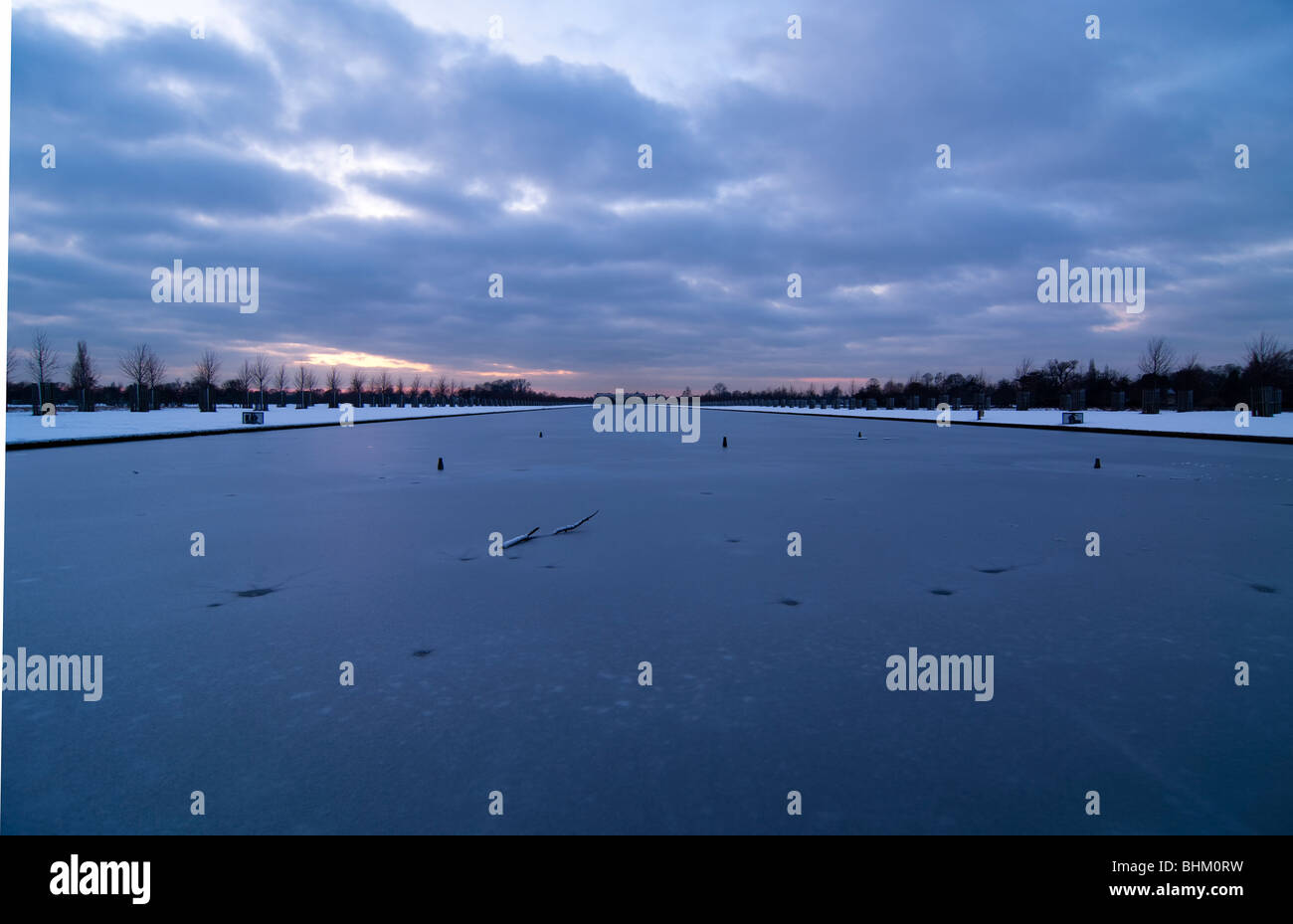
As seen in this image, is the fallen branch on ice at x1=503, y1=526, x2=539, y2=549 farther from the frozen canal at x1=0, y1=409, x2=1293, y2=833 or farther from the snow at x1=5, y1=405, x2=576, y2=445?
the snow at x1=5, y1=405, x2=576, y2=445

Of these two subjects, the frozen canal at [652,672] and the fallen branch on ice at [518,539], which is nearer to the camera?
the frozen canal at [652,672]

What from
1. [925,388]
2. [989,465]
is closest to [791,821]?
[989,465]

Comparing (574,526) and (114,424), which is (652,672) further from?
(114,424)

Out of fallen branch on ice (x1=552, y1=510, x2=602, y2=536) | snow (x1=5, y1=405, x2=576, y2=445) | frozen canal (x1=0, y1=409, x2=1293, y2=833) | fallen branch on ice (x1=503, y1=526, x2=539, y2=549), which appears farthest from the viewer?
snow (x1=5, y1=405, x2=576, y2=445)

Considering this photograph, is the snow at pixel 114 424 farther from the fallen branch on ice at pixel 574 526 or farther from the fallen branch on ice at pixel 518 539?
the fallen branch on ice at pixel 518 539

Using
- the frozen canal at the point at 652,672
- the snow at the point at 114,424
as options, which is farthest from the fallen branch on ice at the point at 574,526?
the snow at the point at 114,424

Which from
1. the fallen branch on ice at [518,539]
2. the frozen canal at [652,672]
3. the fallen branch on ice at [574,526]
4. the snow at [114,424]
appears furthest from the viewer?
the snow at [114,424]

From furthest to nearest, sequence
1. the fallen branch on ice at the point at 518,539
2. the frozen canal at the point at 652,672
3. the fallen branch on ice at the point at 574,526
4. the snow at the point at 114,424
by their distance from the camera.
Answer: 1. the snow at the point at 114,424
2. the fallen branch on ice at the point at 574,526
3. the fallen branch on ice at the point at 518,539
4. the frozen canal at the point at 652,672

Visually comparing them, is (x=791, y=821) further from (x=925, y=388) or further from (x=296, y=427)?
(x=925, y=388)

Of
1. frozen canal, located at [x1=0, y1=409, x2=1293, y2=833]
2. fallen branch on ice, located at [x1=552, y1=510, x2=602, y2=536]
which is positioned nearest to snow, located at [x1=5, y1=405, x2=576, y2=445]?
fallen branch on ice, located at [x1=552, y1=510, x2=602, y2=536]
